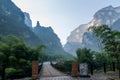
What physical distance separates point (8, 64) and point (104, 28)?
14.4 metres

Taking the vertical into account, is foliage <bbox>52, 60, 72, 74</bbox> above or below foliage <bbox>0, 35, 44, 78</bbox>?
below

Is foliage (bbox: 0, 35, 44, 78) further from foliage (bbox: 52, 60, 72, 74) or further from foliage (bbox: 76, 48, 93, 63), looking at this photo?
foliage (bbox: 76, 48, 93, 63)

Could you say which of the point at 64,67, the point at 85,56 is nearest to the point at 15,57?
the point at 64,67

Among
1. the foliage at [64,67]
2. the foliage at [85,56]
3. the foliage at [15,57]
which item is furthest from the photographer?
the foliage at [85,56]

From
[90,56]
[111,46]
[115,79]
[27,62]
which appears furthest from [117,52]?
[90,56]

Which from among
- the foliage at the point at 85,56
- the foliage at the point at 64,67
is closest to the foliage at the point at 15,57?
the foliage at the point at 64,67

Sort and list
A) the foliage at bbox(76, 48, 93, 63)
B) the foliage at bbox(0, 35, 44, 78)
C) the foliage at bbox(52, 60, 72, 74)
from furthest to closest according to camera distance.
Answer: the foliage at bbox(76, 48, 93, 63)
the foliage at bbox(52, 60, 72, 74)
the foliage at bbox(0, 35, 44, 78)

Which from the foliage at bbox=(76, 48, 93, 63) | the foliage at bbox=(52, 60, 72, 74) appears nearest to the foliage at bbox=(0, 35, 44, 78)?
the foliage at bbox=(52, 60, 72, 74)

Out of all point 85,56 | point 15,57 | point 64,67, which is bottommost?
point 64,67

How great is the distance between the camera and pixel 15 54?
94.3ft

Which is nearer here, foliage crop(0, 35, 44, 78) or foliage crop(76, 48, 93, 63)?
foliage crop(0, 35, 44, 78)

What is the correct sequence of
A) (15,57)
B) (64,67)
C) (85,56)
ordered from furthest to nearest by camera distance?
(85,56), (64,67), (15,57)

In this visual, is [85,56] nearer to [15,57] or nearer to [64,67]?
[64,67]

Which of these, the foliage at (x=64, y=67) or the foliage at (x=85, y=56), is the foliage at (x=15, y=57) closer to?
the foliage at (x=64, y=67)
